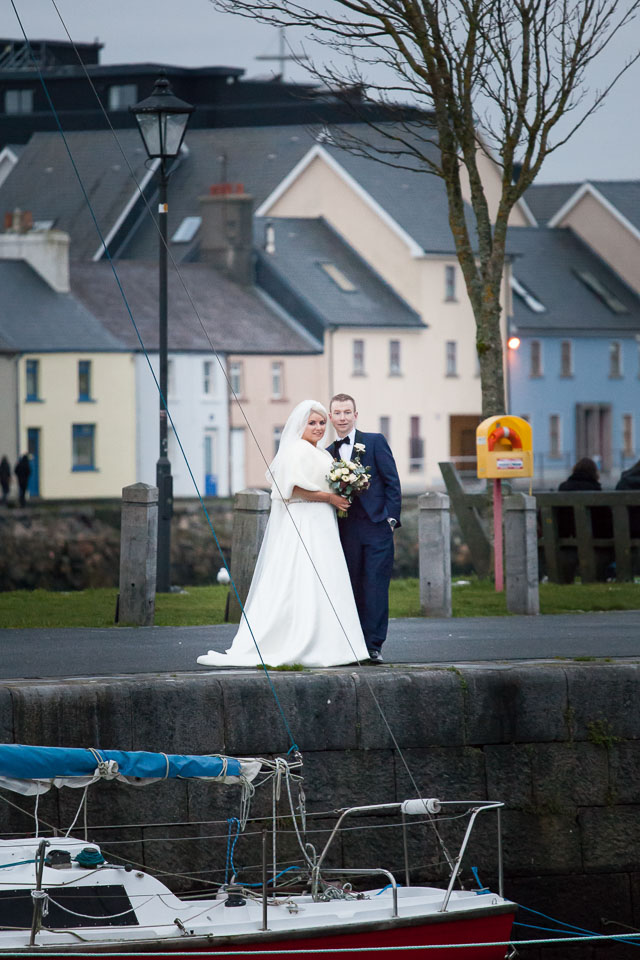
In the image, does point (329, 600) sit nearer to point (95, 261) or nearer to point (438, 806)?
point (438, 806)

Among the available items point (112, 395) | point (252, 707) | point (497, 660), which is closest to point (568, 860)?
point (497, 660)

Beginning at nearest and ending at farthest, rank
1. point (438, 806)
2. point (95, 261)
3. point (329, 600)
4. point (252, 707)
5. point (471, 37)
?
1. point (438, 806)
2. point (252, 707)
3. point (329, 600)
4. point (471, 37)
5. point (95, 261)

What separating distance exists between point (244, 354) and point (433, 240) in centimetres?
1081

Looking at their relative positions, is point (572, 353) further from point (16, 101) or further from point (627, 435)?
point (16, 101)

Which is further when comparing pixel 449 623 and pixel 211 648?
pixel 449 623

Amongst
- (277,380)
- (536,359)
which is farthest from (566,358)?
(277,380)

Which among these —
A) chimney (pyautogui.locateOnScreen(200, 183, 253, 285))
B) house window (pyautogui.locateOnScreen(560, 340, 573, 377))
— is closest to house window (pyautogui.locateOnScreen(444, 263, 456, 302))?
house window (pyautogui.locateOnScreen(560, 340, 573, 377))

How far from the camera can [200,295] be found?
2486 inches

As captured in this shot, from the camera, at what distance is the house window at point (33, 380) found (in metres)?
59.8

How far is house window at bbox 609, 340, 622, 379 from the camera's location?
244 feet

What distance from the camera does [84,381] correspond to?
200 ft

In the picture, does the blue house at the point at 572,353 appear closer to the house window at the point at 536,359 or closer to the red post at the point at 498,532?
the house window at the point at 536,359

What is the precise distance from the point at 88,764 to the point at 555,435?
214ft

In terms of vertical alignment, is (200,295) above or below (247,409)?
above
